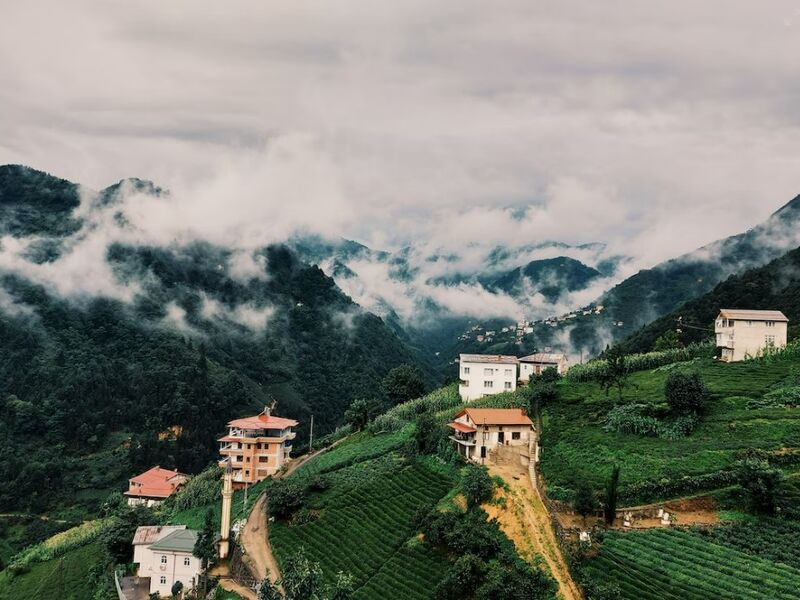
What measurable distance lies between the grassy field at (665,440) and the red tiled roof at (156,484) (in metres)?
47.8

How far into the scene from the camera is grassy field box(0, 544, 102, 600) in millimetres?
57812

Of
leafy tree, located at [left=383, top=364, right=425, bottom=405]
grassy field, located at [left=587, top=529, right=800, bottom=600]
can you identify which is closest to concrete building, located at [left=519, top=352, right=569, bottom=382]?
leafy tree, located at [left=383, top=364, right=425, bottom=405]

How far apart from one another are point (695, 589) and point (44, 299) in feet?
460

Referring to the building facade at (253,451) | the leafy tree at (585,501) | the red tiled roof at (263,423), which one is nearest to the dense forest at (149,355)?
the building facade at (253,451)

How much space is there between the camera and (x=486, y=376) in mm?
72000

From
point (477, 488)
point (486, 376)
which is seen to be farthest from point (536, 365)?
point (477, 488)

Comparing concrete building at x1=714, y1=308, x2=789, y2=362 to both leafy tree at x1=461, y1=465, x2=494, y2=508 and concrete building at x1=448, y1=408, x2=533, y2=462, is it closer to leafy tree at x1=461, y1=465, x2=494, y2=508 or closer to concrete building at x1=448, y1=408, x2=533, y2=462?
concrete building at x1=448, y1=408, x2=533, y2=462

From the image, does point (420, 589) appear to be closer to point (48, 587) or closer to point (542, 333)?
point (48, 587)

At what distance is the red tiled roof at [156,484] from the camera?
272 ft

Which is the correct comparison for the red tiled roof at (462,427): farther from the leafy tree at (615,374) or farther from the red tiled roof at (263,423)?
the red tiled roof at (263,423)

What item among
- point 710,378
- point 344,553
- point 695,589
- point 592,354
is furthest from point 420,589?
point 592,354

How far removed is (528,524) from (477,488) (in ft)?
14.0

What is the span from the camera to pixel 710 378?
61.6m

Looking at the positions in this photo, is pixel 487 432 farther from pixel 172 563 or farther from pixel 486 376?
pixel 172 563
